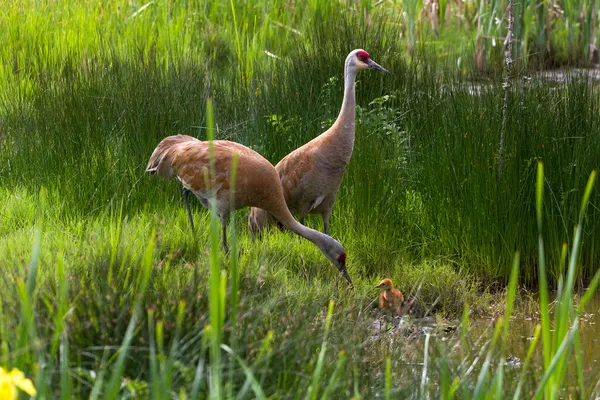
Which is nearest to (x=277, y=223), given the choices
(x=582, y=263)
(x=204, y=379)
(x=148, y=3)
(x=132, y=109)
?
(x=132, y=109)

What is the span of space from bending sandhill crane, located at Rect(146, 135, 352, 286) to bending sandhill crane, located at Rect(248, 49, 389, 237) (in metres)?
0.27

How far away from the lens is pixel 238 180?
457cm

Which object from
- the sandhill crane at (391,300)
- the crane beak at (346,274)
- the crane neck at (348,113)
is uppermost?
the crane neck at (348,113)

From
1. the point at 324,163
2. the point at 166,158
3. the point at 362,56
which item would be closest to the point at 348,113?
the point at 324,163

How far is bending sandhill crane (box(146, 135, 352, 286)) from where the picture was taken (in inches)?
180

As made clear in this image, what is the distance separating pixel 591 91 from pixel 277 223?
191 cm

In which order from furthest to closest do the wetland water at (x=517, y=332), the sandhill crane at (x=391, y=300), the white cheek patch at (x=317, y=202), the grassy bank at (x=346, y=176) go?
the white cheek patch at (x=317, y=202)
the sandhill crane at (x=391, y=300)
the grassy bank at (x=346, y=176)
the wetland water at (x=517, y=332)

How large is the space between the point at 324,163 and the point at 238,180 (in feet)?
1.75

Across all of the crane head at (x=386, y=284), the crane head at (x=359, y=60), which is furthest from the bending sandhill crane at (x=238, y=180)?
the crane head at (x=359, y=60)

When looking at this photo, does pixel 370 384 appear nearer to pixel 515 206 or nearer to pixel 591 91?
pixel 515 206

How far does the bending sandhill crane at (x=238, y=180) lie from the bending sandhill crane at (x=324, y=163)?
27cm

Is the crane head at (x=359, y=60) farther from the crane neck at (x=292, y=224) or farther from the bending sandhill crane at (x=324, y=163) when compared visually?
the crane neck at (x=292, y=224)

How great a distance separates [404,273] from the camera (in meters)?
5.07

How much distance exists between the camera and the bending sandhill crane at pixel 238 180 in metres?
4.58
